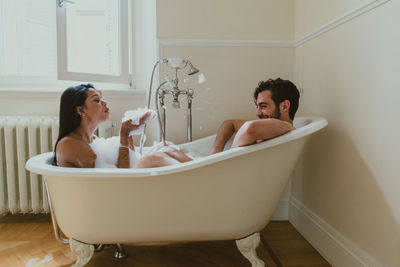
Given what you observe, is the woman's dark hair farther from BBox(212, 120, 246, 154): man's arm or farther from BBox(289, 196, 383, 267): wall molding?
BBox(289, 196, 383, 267): wall molding

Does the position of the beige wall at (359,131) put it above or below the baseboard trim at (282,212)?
above

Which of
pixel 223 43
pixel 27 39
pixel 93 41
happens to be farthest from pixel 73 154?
pixel 27 39

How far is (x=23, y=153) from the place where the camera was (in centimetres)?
206

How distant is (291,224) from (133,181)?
131cm

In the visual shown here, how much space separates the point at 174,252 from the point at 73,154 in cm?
79

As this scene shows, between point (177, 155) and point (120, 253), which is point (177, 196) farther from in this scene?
point (120, 253)

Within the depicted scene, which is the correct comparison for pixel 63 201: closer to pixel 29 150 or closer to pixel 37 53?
pixel 29 150

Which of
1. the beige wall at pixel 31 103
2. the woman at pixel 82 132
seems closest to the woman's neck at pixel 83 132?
the woman at pixel 82 132

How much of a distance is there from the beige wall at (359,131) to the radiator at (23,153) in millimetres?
1414

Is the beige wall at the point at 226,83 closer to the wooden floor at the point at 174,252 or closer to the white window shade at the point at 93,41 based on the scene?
the white window shade at the point at 93,41

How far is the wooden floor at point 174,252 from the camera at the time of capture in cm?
156

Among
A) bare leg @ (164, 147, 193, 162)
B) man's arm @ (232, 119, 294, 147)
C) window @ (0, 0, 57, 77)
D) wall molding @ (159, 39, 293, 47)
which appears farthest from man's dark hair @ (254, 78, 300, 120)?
window @ (0, 0, 57, 77)

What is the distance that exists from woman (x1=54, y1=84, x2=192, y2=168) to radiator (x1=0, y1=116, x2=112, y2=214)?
0.65 m

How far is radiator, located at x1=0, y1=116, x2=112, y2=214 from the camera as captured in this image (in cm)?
204
